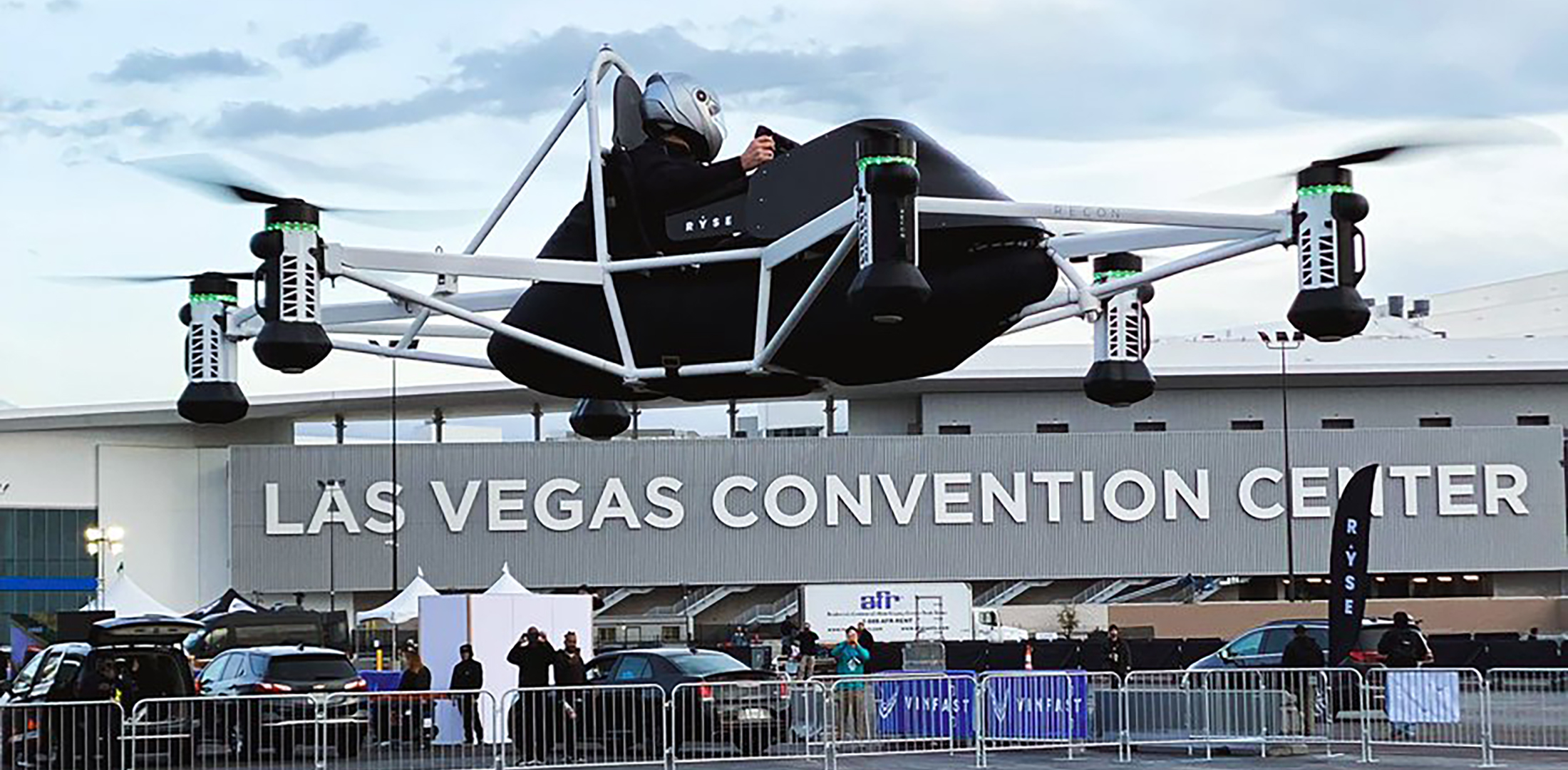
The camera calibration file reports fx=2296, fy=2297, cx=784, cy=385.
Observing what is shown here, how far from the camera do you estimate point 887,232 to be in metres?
11.5

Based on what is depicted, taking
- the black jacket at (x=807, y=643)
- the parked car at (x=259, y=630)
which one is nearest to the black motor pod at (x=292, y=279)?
the black jacket at (x=807, y=643)

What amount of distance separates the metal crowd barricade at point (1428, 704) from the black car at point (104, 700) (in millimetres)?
13402

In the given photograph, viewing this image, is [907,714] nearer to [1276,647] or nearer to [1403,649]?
[1403,649]

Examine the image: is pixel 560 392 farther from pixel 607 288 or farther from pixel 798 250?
pixel 798 250

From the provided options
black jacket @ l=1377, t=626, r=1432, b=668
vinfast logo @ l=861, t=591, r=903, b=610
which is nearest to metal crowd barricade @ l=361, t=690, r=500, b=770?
black jacket @ l=1377, t=626, r=1432, b=668

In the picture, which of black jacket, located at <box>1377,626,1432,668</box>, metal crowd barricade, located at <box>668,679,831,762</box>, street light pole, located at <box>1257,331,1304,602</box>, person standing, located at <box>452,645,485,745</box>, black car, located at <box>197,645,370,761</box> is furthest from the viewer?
street light pole, located at <box>1257,331,1304,602</box>

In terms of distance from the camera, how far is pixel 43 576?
84000 millimetres

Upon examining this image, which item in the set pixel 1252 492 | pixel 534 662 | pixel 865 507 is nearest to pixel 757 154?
pixel 534 662

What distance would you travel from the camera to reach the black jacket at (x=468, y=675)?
27.7 meters

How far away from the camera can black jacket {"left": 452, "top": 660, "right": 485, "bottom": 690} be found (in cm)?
2772

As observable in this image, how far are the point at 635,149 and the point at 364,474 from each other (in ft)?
234

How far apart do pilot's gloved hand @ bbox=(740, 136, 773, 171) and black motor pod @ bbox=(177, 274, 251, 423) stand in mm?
4140

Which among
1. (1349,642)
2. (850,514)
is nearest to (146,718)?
(1349,642)

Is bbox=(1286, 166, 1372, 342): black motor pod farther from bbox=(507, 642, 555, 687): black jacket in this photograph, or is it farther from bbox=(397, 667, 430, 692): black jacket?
bbox=(397, 667, 430, 692): black jacket
